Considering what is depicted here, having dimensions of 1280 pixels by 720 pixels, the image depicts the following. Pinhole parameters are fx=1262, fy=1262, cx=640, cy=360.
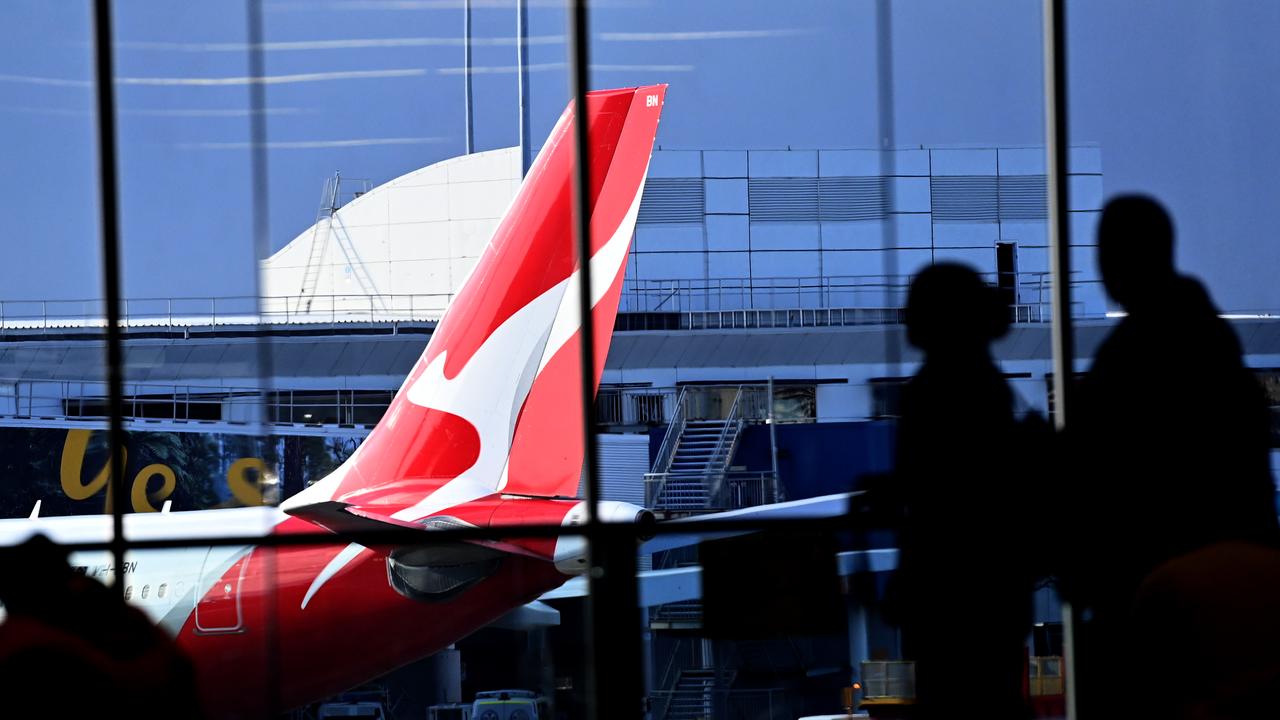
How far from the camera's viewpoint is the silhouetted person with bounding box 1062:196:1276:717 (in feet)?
9.79

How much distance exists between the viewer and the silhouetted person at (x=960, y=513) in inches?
116

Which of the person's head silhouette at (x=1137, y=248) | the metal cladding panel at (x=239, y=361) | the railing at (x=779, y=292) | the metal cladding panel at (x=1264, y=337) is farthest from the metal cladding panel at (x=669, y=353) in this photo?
the person's head silhouette at (x=1137, y=248)

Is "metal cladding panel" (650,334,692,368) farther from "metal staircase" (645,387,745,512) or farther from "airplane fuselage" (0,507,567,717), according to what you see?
"airplane fuselage" (0,507,567,717)

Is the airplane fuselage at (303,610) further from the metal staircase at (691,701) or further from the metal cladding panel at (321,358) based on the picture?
the metal cladding panel at (321,358)

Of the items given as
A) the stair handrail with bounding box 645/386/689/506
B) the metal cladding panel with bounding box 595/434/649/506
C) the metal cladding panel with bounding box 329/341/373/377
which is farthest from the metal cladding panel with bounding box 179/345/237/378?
the stair handrail with bounding box 645/386/689/506

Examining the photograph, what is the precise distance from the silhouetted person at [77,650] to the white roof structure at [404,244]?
2338 centimetres

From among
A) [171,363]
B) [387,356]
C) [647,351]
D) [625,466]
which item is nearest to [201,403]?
[171,363]

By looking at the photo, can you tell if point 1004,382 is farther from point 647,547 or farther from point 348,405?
point 348,405

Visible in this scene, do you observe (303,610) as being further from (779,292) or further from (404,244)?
(779,292)

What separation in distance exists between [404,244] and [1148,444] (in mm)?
24652

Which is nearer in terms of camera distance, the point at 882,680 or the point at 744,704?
the point at 882,680

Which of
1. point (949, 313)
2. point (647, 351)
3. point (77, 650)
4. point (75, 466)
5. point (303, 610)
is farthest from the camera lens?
point (647, 351)

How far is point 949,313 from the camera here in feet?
9.66

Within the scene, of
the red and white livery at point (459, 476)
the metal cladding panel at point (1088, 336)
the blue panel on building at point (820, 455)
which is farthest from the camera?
the metal cladding panel at point (1088, 336)
